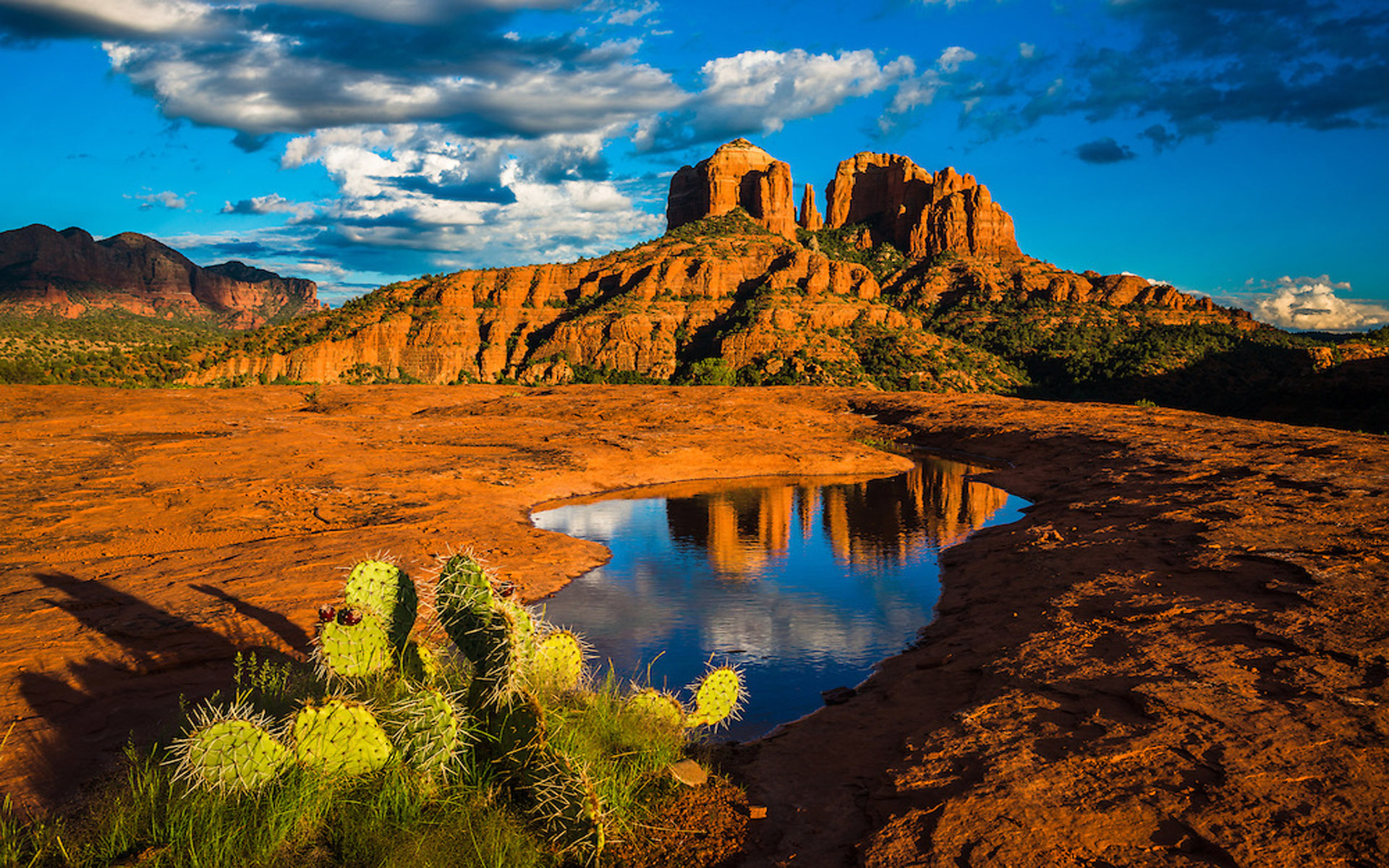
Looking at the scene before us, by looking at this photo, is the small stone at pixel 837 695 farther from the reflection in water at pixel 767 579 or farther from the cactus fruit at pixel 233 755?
the cactus fruit at pixel 233 755

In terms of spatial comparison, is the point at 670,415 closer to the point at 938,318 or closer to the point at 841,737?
the point at 841,737

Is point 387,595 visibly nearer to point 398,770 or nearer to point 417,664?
point 417,664

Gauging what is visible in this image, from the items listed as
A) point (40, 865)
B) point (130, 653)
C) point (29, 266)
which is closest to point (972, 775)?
point (40, 865)

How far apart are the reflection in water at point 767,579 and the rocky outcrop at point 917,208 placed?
332ft

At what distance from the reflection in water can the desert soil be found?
76 cm

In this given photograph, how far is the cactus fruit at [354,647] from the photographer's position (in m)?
5.56

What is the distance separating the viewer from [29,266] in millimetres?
165125

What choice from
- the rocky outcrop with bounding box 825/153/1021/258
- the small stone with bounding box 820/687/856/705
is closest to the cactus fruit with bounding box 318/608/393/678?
the small stone with bounding box 820/687/856/705

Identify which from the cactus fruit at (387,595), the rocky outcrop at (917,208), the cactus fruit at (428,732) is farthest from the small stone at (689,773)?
the rocky outcrop at (917,208)

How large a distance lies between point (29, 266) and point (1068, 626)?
225 meters

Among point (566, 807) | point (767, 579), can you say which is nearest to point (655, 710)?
point (566, 807)

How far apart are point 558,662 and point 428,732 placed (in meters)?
1.25

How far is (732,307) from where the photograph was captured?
89.1 meters

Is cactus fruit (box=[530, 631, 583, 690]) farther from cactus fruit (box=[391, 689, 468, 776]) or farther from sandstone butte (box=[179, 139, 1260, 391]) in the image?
sandstone butte (box=[179, 139, 1260, 391])
